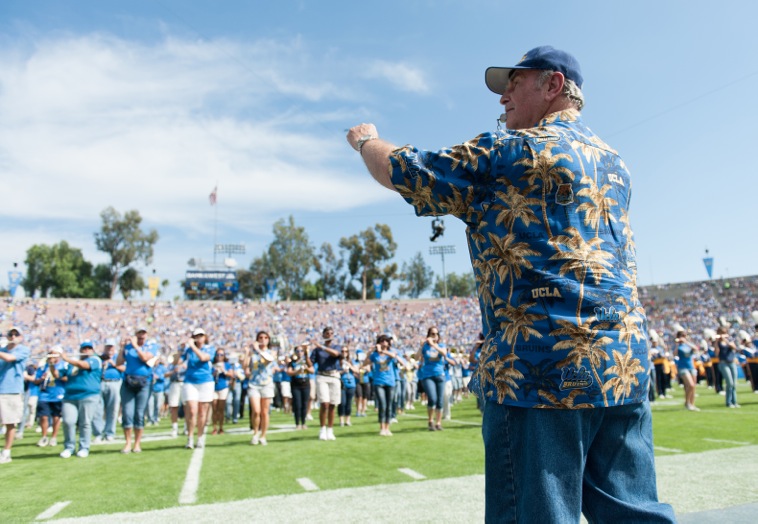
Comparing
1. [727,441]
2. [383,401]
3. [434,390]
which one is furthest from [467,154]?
[383,401]

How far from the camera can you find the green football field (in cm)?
573

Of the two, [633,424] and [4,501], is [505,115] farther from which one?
[4,501]

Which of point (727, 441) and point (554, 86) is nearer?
point (554, 86)

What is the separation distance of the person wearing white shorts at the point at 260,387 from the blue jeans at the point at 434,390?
10.3 feet

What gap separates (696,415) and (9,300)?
2290 inches

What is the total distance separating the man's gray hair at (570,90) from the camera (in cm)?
203

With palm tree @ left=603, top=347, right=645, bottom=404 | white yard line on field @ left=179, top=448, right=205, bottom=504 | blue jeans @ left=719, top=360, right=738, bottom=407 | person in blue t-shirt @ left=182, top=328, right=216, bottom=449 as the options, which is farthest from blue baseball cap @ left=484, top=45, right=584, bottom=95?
blue jeans @ left=719, top=360, right=738, bottom=407

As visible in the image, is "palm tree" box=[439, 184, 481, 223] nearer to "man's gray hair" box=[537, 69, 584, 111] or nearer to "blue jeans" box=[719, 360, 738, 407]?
"man's gray hair" box=[537, 69, 584, 111]

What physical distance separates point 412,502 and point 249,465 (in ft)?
11.5

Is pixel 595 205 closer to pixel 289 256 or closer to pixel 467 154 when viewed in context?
pixel 467 154

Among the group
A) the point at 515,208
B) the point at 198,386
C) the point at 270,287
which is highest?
the point at 270,287

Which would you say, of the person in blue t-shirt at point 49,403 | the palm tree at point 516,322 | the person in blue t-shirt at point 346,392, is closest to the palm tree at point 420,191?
the palm tree at point 516,322

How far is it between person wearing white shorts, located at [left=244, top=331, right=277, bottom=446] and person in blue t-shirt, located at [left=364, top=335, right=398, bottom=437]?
2.34 m

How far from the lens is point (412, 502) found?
196 inches
